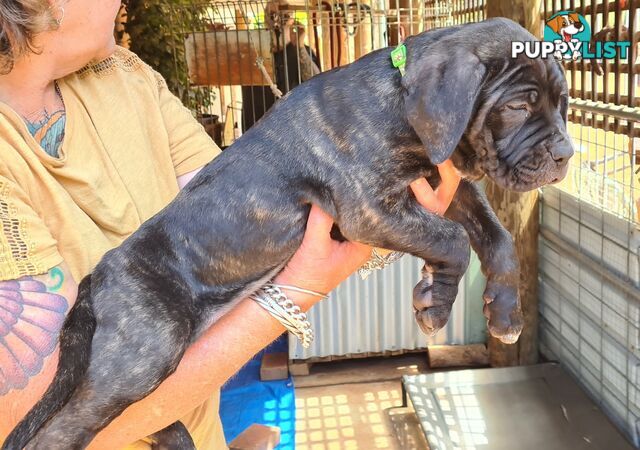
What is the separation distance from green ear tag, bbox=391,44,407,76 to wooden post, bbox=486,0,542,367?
10.2ft

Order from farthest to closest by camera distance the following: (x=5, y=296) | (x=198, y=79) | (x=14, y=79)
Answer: (x=198, y=79), (x=14, y=79), (x=5, y=296)

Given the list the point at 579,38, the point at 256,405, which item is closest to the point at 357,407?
the point at 256,405

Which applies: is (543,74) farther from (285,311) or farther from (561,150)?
(285,311)

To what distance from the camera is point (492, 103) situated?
5.75 feet

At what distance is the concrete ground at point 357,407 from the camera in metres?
4.86

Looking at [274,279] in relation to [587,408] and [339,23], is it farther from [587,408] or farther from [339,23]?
[339,23]

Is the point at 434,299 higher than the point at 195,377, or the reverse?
the point at 434,299

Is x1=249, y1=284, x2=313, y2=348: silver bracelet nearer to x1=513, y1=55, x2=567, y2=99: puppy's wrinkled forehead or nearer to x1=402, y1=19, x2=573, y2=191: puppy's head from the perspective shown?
x1=402, y1=19, x2=573, y2=191: puppy's head

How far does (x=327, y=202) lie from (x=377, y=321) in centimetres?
409

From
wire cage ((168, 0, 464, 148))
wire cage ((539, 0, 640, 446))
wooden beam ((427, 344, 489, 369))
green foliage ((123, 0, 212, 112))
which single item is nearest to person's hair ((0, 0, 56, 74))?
wire cage ((539, 0, 640, 446))

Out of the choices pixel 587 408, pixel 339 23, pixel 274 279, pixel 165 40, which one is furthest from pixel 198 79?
pixel 274 279

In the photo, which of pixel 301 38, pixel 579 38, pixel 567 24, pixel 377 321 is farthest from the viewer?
pixel 301 38

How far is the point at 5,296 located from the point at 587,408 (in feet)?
12.7

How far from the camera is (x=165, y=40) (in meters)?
7.41
